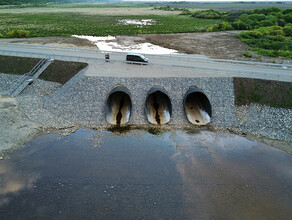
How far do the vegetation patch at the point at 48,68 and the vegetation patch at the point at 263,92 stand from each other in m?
22.8

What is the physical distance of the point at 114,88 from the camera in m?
26.7

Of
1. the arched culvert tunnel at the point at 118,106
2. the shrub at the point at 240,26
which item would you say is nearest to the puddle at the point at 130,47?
the arched culvert tunnel at the point at 118,106

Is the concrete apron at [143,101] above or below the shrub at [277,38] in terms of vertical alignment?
below

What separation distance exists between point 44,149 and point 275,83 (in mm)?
28883

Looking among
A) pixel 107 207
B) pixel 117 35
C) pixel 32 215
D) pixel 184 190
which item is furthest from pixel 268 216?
pixel 117 35

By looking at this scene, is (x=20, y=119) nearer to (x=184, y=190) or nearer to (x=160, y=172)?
(x=160, y=172)

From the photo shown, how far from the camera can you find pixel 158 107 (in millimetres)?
27703

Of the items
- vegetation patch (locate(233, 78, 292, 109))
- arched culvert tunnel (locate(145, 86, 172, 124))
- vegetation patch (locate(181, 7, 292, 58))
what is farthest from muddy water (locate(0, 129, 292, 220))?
vegetation patch (locate(181, 7, 292, 58))

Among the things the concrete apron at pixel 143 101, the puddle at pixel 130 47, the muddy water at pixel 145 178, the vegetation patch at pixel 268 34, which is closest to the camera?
the muddy water at pixel 145 178

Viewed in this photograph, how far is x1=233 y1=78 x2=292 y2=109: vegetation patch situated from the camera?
26.2m

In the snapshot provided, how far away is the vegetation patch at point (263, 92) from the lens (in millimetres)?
26250

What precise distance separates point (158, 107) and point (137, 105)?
308 cm

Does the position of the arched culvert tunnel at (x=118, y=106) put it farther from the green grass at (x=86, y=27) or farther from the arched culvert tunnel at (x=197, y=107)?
the green grass at (x=86, y=27)

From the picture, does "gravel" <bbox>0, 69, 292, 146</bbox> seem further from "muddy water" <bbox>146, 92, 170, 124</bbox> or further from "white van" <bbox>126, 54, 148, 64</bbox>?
"white van" <bbox>126, 54, 148, 64</bbox>
